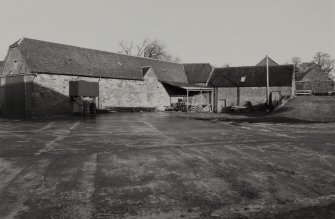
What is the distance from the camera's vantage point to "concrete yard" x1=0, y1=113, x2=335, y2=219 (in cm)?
497

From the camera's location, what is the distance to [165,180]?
21.7 ft

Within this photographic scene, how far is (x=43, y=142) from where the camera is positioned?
38.2ft

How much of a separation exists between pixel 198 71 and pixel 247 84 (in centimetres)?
751

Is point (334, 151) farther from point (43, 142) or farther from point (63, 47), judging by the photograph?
point (63, 47)

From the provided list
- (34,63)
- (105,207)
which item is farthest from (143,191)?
(34,63)

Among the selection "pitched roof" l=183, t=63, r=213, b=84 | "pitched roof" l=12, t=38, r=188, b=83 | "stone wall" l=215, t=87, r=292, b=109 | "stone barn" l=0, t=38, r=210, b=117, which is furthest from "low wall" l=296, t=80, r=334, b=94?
"stone barn" l=0, t=38, r=210, b=117

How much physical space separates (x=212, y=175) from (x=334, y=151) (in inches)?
215

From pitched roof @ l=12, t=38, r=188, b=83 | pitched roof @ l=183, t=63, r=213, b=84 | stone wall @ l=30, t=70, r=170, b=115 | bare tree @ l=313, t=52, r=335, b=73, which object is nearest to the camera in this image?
stone wall @ l=30, t=70, r=170, b=115

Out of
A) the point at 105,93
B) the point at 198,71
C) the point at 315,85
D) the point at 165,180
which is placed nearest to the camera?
the point at 165,180

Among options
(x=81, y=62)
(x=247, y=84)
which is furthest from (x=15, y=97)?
(x=247, y=84)

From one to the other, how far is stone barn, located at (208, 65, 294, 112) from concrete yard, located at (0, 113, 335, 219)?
2582 cm

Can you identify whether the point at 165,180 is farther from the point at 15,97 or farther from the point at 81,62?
the point at 81,62

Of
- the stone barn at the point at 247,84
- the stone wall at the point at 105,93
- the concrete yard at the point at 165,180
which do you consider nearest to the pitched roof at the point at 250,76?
the stone barn at the point at 247,84

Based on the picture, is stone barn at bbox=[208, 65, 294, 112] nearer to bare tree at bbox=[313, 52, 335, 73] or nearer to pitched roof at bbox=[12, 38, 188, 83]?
pitched roof at bbox=[12, 38, 188, 83]
